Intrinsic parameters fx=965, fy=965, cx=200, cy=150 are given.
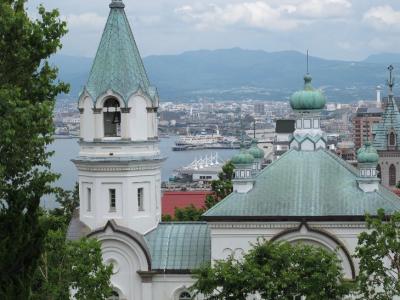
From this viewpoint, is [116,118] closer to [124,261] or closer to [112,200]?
[112,200]

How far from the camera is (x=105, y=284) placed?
81.4ft

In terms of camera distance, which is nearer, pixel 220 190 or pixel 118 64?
pixel 118 64

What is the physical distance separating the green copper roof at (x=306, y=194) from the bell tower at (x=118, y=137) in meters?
2.64

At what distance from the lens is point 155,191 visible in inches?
1259

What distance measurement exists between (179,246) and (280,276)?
25.4 ft

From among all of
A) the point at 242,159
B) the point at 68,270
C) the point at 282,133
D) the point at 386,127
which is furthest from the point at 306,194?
the point at 282,133

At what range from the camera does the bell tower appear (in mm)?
30953

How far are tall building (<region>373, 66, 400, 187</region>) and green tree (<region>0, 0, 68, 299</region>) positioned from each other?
130ft

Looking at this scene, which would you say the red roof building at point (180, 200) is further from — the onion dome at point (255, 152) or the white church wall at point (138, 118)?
the white church wall at point (138, 118)

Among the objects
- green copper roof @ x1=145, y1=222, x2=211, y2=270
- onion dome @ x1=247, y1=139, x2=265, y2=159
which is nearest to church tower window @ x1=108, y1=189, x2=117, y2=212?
green copper roof @ x1=145, y1=222, x2=211, y2=270

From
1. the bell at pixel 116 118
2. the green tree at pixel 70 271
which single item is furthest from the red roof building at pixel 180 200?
the green tree at pixel 70 271

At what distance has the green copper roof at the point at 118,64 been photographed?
30906 mm

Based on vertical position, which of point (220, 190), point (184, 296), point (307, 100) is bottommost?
point (184, 296)

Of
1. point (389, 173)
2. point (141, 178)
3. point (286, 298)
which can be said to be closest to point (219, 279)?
point (286, 298)
